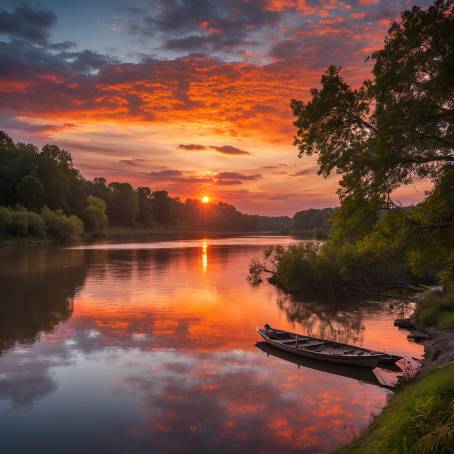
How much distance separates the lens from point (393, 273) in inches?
2151

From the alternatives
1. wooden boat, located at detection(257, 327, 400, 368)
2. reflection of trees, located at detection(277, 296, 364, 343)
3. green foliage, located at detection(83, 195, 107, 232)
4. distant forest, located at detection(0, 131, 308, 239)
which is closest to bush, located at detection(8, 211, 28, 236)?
distant forest, located at detection(0, 131, 308, 239)

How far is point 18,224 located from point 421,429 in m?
137

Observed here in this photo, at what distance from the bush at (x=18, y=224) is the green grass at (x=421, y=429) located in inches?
5255

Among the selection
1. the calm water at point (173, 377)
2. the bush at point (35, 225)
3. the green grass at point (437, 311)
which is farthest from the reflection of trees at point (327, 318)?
the bush at point (35, 225)

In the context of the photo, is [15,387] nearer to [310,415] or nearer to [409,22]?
[310,415]

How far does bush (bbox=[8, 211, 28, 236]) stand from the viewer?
130762 millimetres

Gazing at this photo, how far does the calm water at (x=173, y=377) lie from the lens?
59.4ft

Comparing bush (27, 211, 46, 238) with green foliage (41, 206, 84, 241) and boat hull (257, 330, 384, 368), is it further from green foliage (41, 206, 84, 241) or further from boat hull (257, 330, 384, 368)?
boat hull (257, 330, 384, 368)

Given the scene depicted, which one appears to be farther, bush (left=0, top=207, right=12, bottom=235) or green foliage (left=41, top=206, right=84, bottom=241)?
green foliage (left=41, top=206, right=84, bottom=241)

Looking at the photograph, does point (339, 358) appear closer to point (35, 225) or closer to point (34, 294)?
point (34, 294)

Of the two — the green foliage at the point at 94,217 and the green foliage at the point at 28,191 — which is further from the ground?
the green foliage at the point at 28,191

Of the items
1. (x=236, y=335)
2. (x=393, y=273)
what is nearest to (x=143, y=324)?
(x=236, y=335)

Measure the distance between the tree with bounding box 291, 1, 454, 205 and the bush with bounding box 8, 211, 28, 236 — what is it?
127 metres

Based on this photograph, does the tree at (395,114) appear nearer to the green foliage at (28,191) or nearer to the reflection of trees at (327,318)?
the reflection of trees at (327,318)
